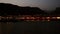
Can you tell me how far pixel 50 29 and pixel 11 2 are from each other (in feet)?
2.01

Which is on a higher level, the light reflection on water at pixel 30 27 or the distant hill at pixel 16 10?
the distant hill at pixel 16 10

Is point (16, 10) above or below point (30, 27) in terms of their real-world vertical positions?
above

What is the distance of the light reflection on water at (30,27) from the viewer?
85 cm

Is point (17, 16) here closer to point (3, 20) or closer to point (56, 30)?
point (3, 20)

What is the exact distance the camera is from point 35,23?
87 centimetres

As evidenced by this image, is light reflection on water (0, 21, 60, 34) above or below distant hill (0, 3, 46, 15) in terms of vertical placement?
below

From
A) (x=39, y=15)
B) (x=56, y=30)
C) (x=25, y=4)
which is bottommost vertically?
(x=56, y=30)

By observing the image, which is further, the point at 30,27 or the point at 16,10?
the point at 16,10

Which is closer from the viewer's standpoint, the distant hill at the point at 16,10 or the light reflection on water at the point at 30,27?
the light reflection on water at the point at 30,27

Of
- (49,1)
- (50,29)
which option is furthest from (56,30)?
(49,1)

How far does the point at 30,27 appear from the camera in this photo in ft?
2.81

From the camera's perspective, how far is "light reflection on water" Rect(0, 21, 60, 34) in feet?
2.78

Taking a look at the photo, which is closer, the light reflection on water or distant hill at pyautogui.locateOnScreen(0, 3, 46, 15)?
the light reflection on water

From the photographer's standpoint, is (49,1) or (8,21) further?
(49,1)
